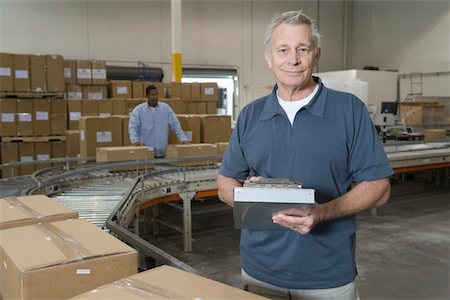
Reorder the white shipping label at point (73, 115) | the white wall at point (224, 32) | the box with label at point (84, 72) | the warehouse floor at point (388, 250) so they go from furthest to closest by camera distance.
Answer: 1. the white wall at point (224, 32)
2. the box with label at point (84, 72)
3. the white shipping label at point (73, 115)
4. the warehouse floor at point (388, 250)

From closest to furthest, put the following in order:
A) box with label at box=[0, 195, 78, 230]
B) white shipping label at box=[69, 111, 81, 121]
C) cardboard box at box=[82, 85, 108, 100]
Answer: box with label at box=[0, 195, 78, 230], white shipping label at box=[69, 111, 81, 121], cardboard box at box=[82, 85, 108, 100]

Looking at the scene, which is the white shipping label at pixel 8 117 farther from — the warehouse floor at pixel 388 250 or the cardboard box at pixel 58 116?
the warehouse floor at pixel 388 250

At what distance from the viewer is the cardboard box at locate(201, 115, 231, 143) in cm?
641

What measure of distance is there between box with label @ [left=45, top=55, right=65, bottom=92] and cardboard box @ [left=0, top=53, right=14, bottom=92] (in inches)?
21.0

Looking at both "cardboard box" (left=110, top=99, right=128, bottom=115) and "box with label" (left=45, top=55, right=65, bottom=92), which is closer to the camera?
"box with label" (left=45, top=55, right=65, bottom=92)

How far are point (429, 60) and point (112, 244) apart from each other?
41.5 ft

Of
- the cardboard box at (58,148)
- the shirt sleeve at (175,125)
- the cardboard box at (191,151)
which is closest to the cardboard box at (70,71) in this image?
the cardboard box at (58,148)

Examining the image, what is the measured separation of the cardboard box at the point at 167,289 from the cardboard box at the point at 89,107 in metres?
6.52

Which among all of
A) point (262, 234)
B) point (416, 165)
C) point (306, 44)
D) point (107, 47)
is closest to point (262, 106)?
point (306, 44)

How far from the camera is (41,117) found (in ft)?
23.0

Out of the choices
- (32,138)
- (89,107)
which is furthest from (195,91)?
(32,138)

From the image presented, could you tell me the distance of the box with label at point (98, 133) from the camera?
5.48m

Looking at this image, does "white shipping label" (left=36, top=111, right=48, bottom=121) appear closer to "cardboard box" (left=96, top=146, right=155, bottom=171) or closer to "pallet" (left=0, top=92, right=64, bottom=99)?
"pallet" (left=0, top=92, right=64, bottom=99)

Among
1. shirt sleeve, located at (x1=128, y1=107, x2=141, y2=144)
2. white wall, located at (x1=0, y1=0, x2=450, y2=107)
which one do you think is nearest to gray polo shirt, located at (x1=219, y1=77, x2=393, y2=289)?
shirt sleeve, located at (x1=128, y1=107, x2=141, y2=144)
